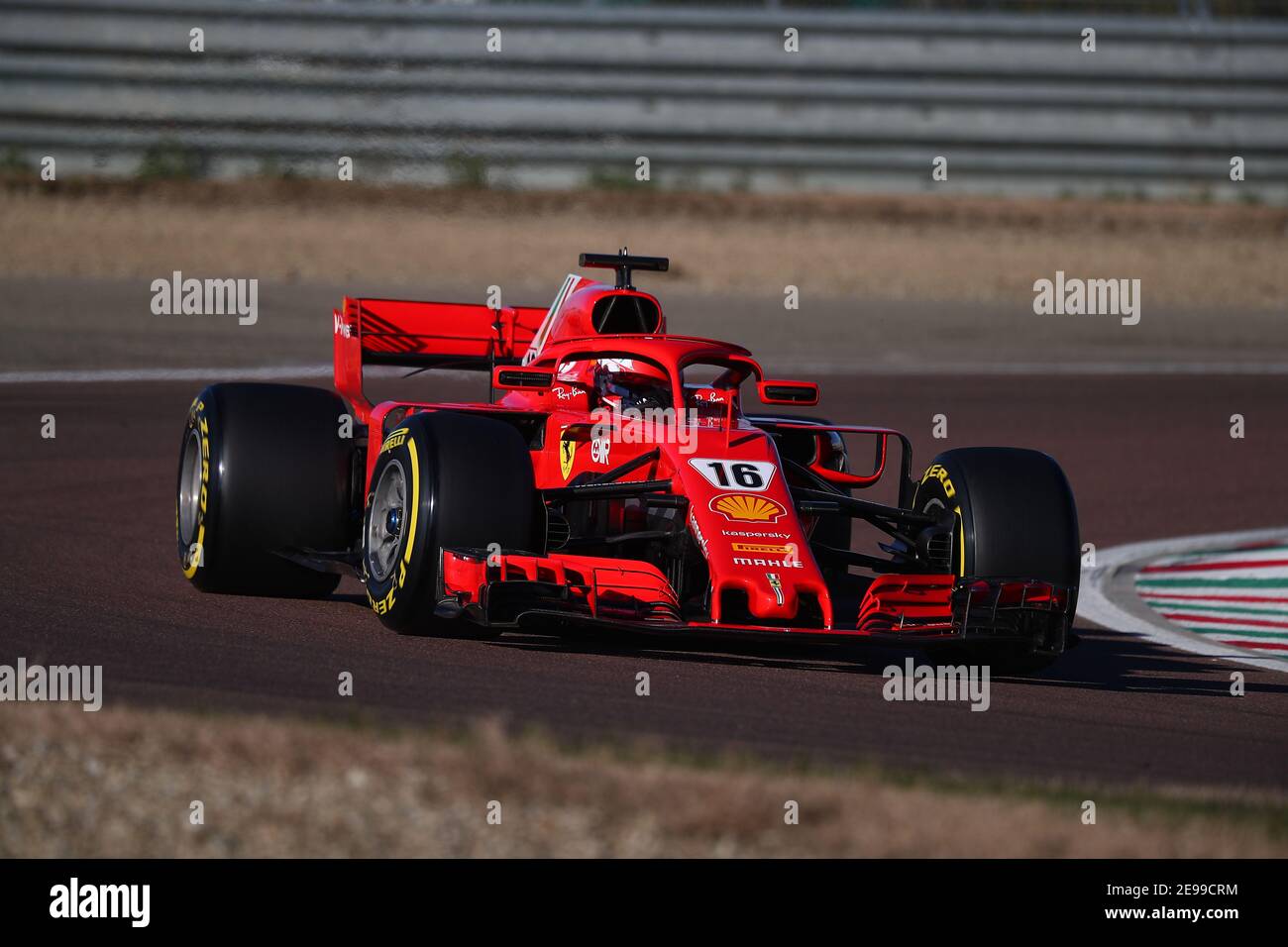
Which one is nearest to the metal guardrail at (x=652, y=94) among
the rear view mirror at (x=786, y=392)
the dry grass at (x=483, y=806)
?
the rear view mirror at (x=786, y=392)

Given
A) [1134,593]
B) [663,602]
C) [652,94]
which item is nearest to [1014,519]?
[663,602]

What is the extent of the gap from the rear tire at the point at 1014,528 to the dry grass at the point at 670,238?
52.6 feet

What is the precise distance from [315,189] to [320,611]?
18923 mm

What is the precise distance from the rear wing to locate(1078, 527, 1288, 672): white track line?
356cm

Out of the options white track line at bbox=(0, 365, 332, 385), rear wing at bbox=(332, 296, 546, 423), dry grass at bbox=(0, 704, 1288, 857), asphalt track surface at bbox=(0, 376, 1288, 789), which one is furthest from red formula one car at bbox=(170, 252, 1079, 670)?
white track line at bbox=(0, 365, 332, 385)

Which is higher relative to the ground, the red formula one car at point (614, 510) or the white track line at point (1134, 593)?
the red formula one car at point (614, 510)

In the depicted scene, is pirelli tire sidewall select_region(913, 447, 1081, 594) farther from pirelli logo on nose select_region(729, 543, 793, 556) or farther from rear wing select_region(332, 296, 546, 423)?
rear wing select_region(332, 296, 546, 423)

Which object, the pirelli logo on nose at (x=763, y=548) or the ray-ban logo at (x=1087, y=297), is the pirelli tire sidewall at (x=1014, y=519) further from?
the ray-ban logo at (x=1087, y=297)

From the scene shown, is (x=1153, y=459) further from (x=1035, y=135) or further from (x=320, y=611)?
(x=1035, y=135)

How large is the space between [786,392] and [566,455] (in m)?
1.07

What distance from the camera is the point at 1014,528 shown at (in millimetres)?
8414

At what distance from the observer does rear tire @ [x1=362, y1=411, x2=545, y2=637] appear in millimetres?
7875

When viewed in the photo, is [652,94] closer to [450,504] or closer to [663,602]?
[450,504]

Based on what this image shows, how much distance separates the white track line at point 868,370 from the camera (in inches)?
693
